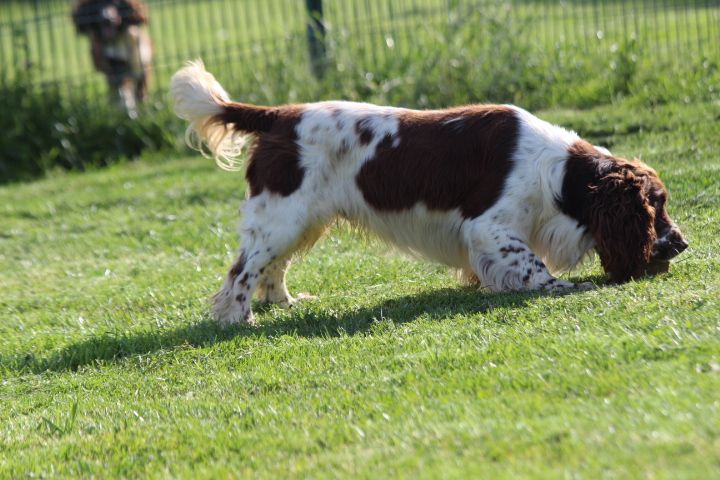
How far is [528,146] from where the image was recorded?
20.4 ft

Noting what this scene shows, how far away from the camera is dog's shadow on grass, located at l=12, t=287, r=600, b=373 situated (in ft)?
19.4

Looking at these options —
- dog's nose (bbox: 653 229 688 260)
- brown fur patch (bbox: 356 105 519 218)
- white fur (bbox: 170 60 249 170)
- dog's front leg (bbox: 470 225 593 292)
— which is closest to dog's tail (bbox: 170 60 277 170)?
white fur (bbox: 170 60 249 170)

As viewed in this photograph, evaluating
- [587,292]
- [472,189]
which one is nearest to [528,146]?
[472,189]

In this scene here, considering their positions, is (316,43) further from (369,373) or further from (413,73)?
(369,373)

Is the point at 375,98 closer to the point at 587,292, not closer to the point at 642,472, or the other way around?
the point at 587,292

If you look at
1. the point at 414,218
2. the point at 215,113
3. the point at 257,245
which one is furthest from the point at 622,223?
the point at 215,113

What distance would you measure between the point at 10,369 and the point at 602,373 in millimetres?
3215

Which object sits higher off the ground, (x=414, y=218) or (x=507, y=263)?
(x=414, y=218)

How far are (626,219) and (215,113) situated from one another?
7.95 ft

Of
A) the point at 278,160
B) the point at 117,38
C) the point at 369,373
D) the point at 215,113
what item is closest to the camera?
the point at 369,373

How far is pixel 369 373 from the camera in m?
5.08

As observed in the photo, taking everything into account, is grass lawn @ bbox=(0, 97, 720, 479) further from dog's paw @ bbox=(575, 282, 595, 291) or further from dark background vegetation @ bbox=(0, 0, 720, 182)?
dark background vegetation @ bbox=(0, 0, 720, 182)

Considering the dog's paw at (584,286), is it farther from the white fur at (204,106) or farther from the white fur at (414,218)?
the white fur at (204,106)

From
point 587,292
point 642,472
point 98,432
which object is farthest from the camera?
point 587,292
